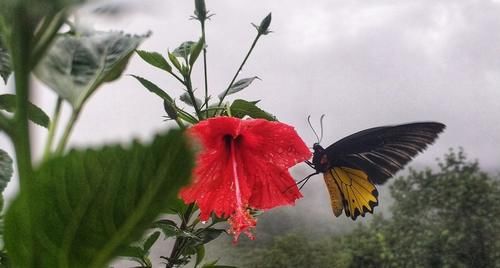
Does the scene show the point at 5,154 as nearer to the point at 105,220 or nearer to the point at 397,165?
the point at 105,220

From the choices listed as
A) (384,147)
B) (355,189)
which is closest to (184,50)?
(384,147)

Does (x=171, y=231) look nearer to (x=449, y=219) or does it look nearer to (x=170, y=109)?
(x=170, y=109)

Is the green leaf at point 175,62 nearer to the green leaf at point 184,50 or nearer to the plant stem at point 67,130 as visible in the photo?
the green leaf at point 184,50

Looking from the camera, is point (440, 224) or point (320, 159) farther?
point (440, 224)

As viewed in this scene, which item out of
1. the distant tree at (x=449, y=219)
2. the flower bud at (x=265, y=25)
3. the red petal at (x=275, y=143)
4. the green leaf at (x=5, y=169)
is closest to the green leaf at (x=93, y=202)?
→ the green leaf at (x=5, y=169)

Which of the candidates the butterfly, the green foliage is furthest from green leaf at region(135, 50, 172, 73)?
the green foliage
